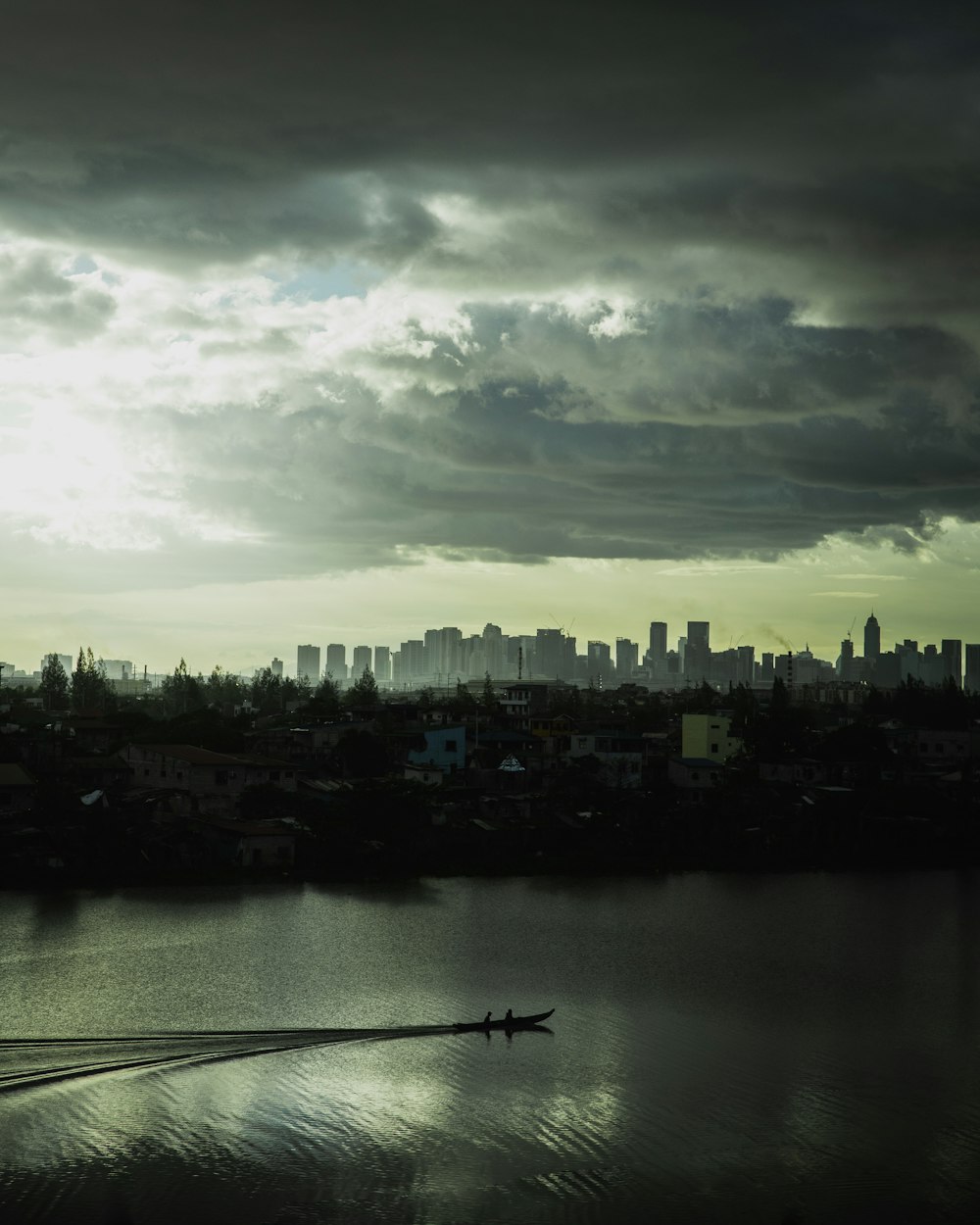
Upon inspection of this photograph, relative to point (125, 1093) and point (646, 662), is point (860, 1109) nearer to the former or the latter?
point (125, 1093)

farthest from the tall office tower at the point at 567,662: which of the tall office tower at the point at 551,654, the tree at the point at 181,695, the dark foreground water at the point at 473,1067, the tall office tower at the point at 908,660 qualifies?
the dark foreground water at the point at 473,1067

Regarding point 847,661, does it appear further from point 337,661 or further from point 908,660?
point 337,661

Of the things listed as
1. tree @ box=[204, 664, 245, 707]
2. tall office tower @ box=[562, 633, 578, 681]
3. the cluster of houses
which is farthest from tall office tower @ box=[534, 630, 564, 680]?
the cluster of houses

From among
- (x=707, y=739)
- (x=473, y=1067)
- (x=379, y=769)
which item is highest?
(x=707, y=739)

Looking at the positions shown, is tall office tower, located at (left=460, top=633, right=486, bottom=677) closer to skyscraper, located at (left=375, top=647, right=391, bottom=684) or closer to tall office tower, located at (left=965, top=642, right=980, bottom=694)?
skyscraper, located at (left=375, top=647, right=391, bottom=684)

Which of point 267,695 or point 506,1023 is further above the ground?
point 267,695

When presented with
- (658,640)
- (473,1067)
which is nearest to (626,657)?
(658,640)
